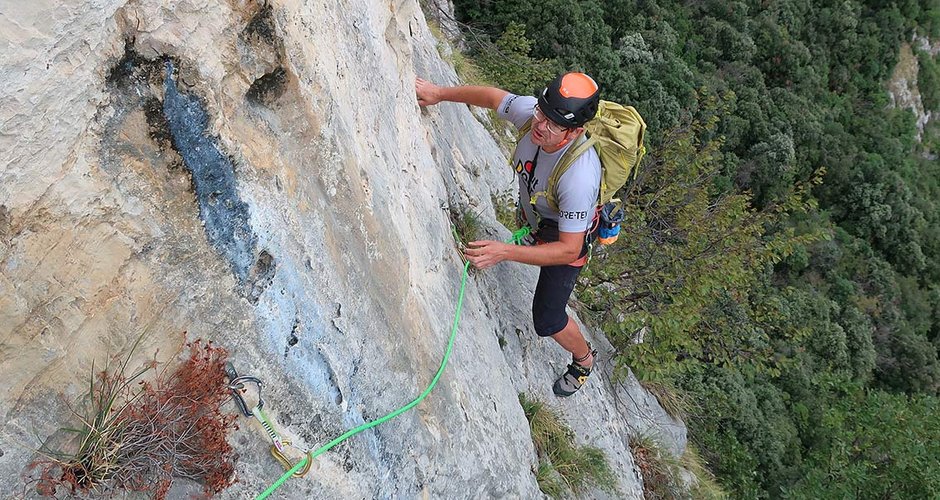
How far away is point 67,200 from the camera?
2311mm

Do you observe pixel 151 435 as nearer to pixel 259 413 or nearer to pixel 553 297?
pixel 259 413

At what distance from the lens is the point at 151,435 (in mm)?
2488

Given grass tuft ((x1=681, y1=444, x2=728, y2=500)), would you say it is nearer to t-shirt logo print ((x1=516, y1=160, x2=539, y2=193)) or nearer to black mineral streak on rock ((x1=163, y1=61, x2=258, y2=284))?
t-shirt logo print ((x1=516, y1=160, x2=539, y2=193))

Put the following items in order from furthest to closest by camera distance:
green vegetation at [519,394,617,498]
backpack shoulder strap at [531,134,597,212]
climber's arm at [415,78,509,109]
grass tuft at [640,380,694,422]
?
grass tuft at [640,380,694,422] < green vegetation at [519,394,617,498] < climber's arm at [415,78,509,109] < backpack shoulder strap at [531,134,597,212]

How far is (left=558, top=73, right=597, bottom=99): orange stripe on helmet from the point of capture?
3969 mm

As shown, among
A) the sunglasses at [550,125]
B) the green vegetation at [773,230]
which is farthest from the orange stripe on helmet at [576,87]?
the green vegetation at [773,230]

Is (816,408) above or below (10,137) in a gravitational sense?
below

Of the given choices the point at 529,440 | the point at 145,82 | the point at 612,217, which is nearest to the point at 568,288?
the point at 612,217

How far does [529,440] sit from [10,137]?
402cm

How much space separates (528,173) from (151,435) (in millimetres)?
2952

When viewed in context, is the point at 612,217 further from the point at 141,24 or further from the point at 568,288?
the point at 141,24

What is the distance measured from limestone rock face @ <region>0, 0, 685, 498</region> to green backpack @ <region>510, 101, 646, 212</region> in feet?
3.22

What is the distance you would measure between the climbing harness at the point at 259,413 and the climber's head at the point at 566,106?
2.30m

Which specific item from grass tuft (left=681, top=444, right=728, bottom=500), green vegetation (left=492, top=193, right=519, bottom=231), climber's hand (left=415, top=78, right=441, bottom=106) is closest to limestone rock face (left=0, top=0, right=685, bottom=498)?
climber's hand (left=415, top=78, right=441, bottom=106)
